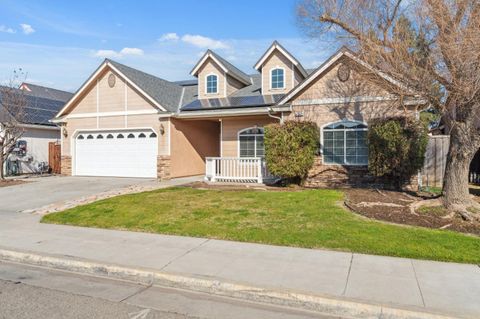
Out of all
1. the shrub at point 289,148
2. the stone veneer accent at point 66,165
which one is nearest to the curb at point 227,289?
the shrub at point 289,148

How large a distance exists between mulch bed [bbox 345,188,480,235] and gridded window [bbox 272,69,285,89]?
887cm

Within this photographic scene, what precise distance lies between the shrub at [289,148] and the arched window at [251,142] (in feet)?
13.8

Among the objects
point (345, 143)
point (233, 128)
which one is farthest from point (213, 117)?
point (345, 143)

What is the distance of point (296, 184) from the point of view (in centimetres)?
1539

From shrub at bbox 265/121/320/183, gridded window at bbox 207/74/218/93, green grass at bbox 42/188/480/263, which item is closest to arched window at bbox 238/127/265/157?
gridded window at bbox 207/74/218/93

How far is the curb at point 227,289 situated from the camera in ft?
14.6

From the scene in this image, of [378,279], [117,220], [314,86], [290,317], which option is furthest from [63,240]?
[314,86]

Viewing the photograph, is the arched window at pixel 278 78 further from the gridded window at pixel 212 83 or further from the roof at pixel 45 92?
the roof at pixel 45 92

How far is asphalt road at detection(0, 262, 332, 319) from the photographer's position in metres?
4.51

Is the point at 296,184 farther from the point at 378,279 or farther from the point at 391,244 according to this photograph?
the point at 378,279

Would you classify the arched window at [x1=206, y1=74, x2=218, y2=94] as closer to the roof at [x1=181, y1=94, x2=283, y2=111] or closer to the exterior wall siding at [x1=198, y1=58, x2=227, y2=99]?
the exterior wall siding at [x1=198, y1=58, x2=227, y2=99]

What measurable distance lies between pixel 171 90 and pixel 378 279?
1860 centimetres

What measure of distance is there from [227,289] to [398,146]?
9.87 meters

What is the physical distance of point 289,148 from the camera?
14.3 m
